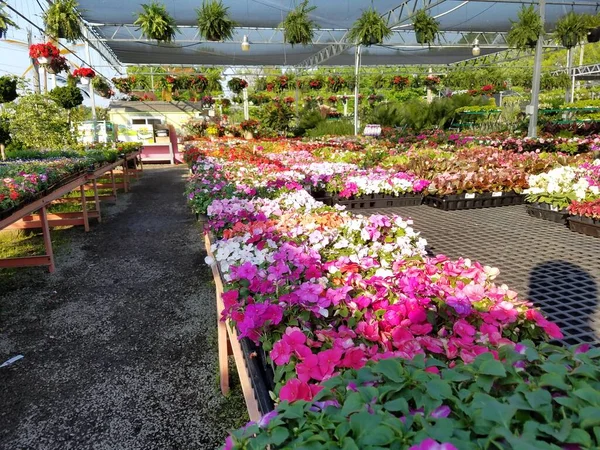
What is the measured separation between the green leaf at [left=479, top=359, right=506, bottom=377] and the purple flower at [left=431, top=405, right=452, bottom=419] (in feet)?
0.38

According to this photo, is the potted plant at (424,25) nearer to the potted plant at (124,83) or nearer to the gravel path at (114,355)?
the gravel path at (114,355)

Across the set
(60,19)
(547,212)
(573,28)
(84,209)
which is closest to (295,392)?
(547,212)

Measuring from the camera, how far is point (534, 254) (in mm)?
2230

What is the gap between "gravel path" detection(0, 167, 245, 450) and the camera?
1.92 meters

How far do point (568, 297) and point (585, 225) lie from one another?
4.34 feet

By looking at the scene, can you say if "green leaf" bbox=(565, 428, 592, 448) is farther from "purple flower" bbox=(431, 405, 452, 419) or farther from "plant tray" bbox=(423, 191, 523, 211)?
"plant tray" bbox=(423, 191, 523, 211)

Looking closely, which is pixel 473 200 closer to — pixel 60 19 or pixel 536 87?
pixel 536 87

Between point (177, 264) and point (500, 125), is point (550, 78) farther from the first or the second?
point (177, 264)

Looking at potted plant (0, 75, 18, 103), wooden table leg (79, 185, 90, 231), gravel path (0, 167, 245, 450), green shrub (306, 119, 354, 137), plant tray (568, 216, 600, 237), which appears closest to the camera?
gravel path (0, 167, 245, 450)

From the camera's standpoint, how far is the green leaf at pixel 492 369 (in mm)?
748

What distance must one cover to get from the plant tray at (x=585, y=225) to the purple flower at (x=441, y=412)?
251cm

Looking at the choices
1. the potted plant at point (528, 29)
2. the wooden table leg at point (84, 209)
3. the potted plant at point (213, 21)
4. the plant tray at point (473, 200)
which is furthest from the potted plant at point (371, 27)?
the wooden table leg at point (84, 209)

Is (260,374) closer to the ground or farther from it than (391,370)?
closer to the ground

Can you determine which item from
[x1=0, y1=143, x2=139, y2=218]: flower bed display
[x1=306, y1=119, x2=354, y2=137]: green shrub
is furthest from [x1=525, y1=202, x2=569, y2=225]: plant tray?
[x1=306, y1=119, x2=354, y2=137]: green shrub
